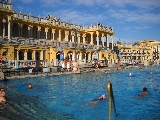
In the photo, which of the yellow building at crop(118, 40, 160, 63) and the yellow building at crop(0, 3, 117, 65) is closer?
the yellow building at crop(0, 3, 117, 65)

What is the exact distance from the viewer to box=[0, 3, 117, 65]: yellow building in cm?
3494

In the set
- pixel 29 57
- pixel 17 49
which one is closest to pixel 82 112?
pixel 17 49

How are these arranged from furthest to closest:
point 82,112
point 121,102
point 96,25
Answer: point 96,25 < point 121,102 < point 82,112

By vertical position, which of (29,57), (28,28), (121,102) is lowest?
(121,102)

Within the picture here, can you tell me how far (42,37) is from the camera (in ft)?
154

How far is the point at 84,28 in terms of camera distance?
57031mm

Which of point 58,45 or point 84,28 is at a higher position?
point 84,28

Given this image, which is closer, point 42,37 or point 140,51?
point 42,37

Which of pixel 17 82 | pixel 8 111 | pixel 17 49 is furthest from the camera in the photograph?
pixel 17 49

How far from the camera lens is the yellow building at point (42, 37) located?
34938 millimetres

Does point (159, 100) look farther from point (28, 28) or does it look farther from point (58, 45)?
point (28, 28)

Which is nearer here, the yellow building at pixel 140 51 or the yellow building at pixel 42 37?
the yellow building at pixel 42 37

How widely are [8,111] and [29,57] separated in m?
30.0

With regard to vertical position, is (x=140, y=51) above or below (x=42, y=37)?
below
